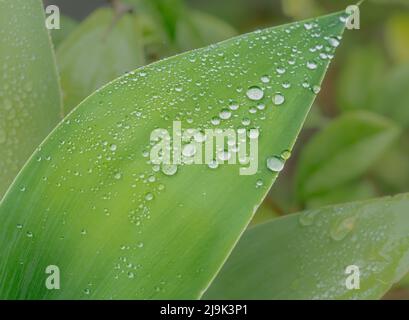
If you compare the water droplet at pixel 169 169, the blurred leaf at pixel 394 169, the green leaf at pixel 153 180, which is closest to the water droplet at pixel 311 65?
the green leaf at pixel 153 180

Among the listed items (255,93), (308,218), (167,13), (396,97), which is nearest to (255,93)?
(255,93)

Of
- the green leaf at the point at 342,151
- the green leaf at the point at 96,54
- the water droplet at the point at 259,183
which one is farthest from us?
the green leaf at the point at 342,151

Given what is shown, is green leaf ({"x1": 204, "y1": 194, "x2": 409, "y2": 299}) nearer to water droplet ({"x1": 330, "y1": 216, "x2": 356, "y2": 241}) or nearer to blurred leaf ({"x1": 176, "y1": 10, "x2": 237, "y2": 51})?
water droplet ({"x1": 330, "y1": 216, "x2": 356, "y2": 241})

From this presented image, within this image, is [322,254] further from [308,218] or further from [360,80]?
[360,80]

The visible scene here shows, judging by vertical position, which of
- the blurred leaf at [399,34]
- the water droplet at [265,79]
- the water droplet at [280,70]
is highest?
the blurred leaf at [399,34]

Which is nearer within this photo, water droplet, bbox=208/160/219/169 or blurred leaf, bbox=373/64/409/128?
water droplet, bbox=208/160/219/169

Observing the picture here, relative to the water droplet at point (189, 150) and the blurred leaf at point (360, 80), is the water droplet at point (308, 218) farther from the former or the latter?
the blurred leaf at point (360, 80)

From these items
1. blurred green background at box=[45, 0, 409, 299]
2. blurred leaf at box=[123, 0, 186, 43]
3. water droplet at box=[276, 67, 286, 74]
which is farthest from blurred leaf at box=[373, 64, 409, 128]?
water droplet at box=[276, 67, 286, 74]
